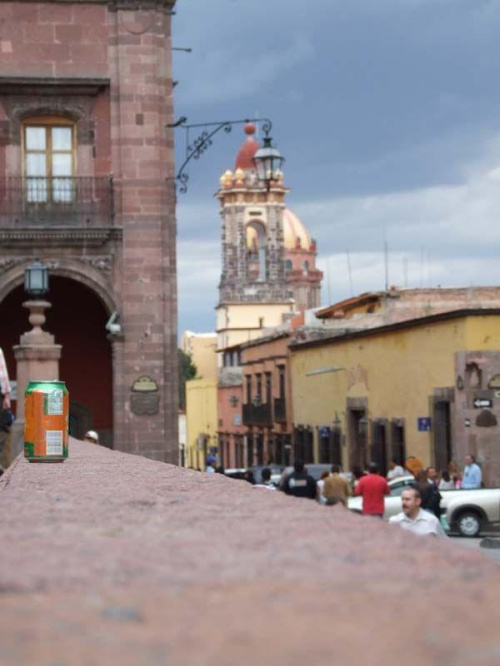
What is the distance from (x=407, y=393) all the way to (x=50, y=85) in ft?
37.8

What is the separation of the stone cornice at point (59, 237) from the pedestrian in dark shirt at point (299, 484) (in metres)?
10.1

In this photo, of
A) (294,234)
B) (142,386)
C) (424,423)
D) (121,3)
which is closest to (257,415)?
(424,423)

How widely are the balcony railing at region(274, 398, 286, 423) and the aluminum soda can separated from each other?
42.8 m

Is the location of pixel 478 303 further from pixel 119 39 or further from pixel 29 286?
pixel 29 286

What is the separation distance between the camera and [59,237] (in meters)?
28.9

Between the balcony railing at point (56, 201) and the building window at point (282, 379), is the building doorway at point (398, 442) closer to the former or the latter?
the balcony railing at point (56, 201)

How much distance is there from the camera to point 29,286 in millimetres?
23062

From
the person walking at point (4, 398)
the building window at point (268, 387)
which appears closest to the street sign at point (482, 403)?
the person walking at point (4, 398)

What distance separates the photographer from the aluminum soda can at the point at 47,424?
9.19 metres

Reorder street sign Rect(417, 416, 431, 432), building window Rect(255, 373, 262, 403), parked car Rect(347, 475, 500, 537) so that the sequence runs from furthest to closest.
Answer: building window Rect(255, 373, 262, 403)
street sign Rect(417, 416, 431, 432)
parked car Rect(347, 475, 500, 537)

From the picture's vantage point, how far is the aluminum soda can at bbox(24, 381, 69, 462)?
9188 millimetres

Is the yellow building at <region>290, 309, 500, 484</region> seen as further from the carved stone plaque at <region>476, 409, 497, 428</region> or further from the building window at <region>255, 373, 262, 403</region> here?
the building window at <region>255, 373, 262, 403</region>

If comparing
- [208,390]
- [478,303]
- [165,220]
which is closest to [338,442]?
[478,303]

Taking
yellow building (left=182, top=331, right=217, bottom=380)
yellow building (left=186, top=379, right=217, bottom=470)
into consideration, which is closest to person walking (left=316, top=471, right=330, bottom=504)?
yellow building (left=186, top=379, right=217, bottom=470)
